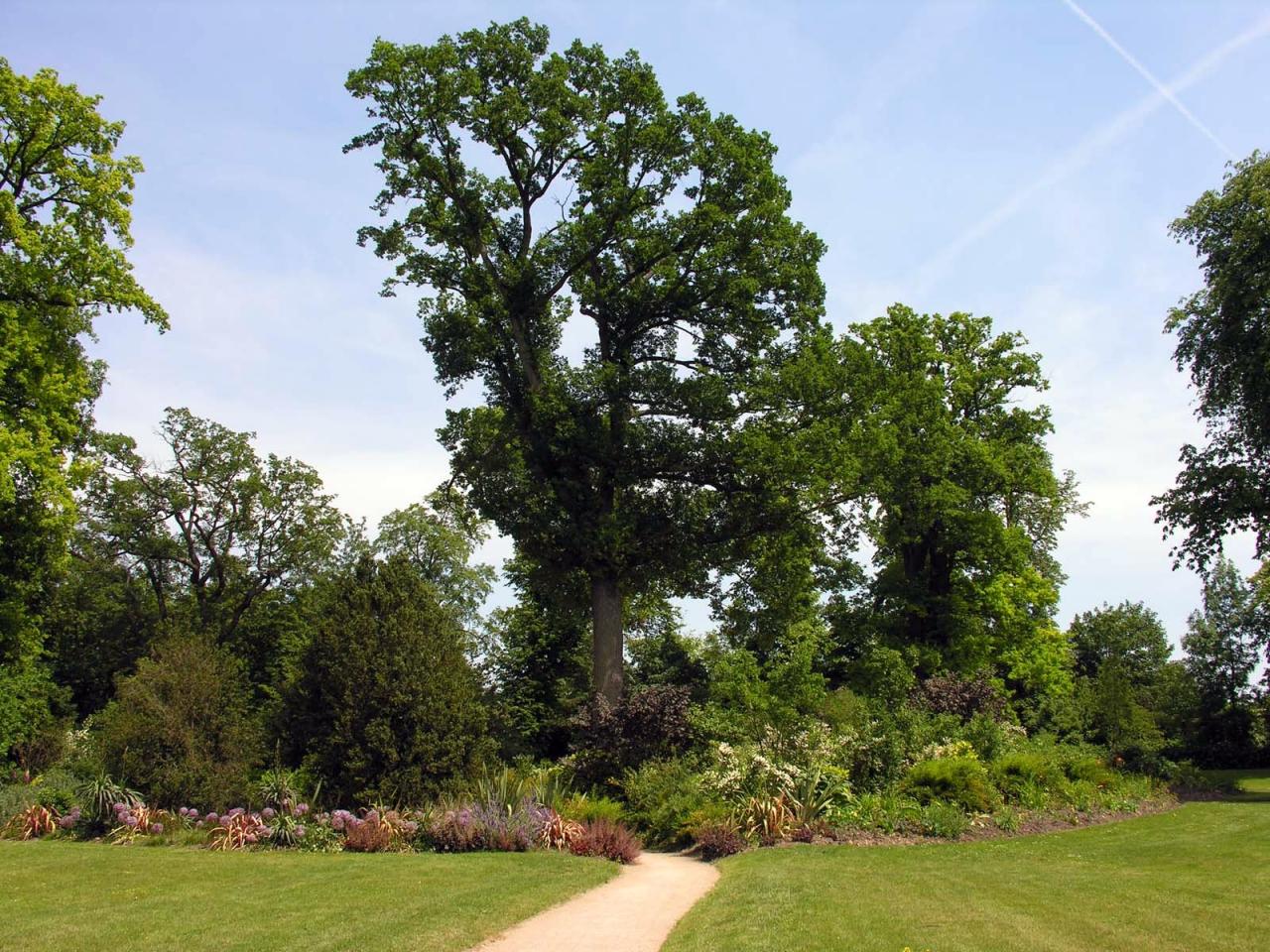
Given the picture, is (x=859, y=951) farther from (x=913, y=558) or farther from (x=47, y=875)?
(x=913, y=558)

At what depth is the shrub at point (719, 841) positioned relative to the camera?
1380cm

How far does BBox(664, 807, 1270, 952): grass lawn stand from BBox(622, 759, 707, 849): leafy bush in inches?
96.9

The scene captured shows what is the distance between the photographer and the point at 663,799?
52.6 ft

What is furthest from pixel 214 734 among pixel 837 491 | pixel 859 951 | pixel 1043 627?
pixel 1043 627

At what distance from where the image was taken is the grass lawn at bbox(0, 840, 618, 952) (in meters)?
7.94

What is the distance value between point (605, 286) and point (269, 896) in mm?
16290

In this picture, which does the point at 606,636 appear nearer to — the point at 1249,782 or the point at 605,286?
the point at 605,286

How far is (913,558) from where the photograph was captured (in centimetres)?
3247

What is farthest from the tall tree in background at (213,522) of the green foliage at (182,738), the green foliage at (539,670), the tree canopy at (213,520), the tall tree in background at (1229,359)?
the tall tree in background at (1229,359)

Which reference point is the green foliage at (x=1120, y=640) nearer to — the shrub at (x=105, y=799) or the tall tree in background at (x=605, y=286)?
the tall tree in background at (x=605, y=286)

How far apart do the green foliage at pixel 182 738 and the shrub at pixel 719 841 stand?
7939mm

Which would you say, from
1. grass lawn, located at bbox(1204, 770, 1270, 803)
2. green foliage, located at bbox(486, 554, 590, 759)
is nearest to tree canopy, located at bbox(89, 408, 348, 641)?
green foliage, located at bbox(486, 554, 590, 759)

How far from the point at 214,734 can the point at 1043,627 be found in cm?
2650

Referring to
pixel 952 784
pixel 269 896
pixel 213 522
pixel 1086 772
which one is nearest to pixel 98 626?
pixel 213 522
